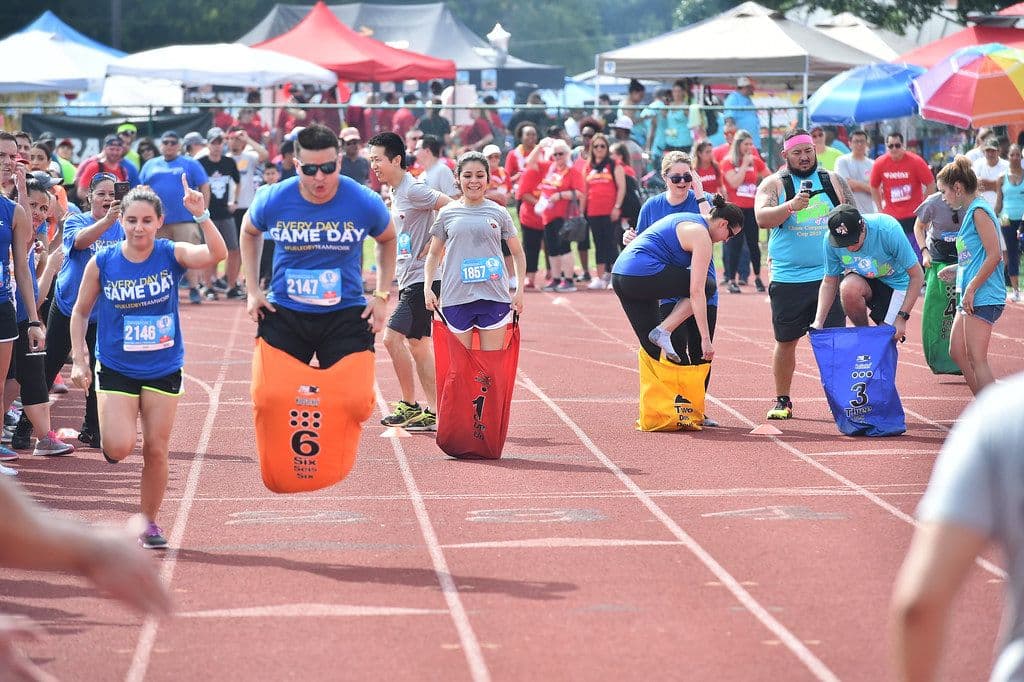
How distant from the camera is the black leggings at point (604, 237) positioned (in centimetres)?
2092

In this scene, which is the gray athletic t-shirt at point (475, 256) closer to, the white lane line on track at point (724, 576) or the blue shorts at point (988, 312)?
the white lane line on track at point (724, 576)

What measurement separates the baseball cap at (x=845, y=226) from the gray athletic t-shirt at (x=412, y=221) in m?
2.61

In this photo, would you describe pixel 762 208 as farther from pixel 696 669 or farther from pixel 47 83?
pixel 47 83

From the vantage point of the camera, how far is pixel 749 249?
68.7 ft

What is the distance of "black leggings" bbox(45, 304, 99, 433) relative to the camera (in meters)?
10.4

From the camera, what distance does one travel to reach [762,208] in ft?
35.8

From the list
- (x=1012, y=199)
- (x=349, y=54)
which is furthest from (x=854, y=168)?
(x=349, y=54)

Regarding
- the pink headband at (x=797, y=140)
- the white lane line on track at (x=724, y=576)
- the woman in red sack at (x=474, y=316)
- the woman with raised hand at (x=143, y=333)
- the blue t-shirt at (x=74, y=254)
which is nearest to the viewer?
the white lane line on track at (x=724, y=576)

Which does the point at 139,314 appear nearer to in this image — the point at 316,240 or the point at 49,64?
the point at 316,240

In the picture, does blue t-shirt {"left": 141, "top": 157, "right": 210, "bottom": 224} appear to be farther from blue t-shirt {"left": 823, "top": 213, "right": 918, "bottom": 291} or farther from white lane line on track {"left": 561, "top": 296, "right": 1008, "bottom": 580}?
blue t-shirt {"left": 823, "top": 213, "right": 918, "bottom": 291}

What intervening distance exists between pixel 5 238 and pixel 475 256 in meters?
2.82

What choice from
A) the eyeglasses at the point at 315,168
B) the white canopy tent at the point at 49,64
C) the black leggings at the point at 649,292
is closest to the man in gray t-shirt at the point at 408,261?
the black leggings at the point at 649,292

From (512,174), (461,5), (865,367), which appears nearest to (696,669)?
(865,367)

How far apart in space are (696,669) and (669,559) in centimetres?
166
